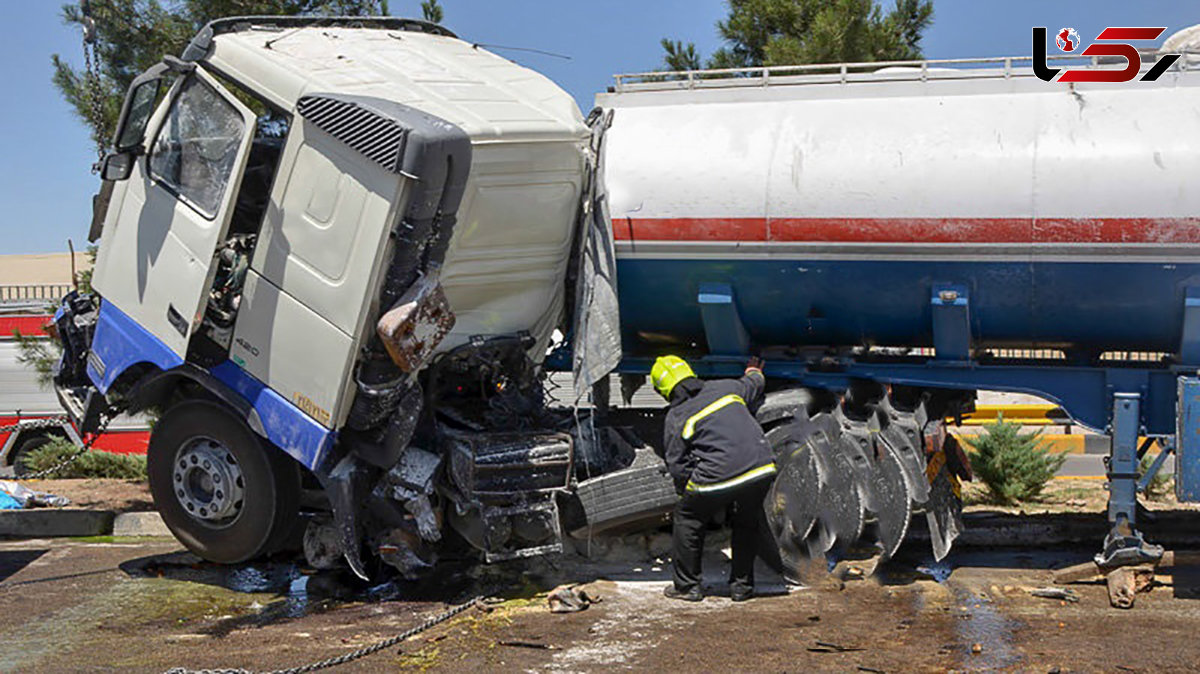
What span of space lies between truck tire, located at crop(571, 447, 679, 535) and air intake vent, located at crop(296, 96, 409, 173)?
7.31 feet

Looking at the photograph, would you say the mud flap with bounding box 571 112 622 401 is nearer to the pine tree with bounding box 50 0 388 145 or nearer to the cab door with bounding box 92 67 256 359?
the cab door with bounding box 92 67 256 359

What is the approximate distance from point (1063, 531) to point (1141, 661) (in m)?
2.67

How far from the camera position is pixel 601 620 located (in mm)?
6848

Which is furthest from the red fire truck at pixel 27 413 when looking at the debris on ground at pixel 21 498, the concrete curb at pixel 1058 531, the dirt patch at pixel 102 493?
the concrete curb at pixel 1058 531

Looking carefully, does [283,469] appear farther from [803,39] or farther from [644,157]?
[803,39]

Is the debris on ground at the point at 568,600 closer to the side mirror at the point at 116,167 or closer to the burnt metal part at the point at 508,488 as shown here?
the burnt metal part at the point at 508,488

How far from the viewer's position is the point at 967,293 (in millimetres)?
7527

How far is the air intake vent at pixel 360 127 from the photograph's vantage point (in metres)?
6.52

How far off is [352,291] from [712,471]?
2144 millimetres

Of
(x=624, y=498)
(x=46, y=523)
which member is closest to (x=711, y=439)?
(x=624, y=498)

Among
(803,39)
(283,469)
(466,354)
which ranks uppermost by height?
(803,39)

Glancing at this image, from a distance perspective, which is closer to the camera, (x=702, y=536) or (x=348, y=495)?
(x=348, y=495)

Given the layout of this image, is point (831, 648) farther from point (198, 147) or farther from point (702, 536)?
point (198, 147)

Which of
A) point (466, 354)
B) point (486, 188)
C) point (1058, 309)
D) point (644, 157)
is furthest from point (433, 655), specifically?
point (1058, 309)
